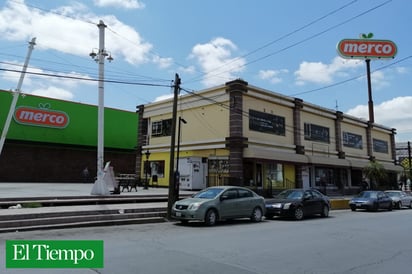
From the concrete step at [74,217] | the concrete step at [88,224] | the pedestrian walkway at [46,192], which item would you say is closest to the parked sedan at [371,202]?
the pedestrian walkway at [46,192]

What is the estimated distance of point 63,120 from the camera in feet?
114

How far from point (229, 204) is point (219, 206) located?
1.98 feet

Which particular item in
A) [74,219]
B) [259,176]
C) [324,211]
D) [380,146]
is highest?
[380,146]

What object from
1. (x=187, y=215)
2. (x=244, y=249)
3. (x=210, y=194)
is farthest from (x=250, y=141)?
(x=244, y=249)

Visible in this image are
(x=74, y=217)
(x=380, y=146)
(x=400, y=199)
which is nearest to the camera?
(x=74, y=217)

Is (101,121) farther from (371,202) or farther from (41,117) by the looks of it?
(371,202)

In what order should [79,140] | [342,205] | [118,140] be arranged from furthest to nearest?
1. [118,140]
2. [79,140]
3. [342,205]

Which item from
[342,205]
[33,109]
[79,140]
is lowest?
[342,205]

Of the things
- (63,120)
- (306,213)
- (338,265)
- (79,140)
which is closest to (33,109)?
(63,120)

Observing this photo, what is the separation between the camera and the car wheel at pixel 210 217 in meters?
14.4

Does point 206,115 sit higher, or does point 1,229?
point 206,115

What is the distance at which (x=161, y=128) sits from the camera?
33.2 meters

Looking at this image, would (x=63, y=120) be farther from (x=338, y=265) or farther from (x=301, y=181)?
(x=338, y=265)

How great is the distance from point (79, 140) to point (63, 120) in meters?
2.44
